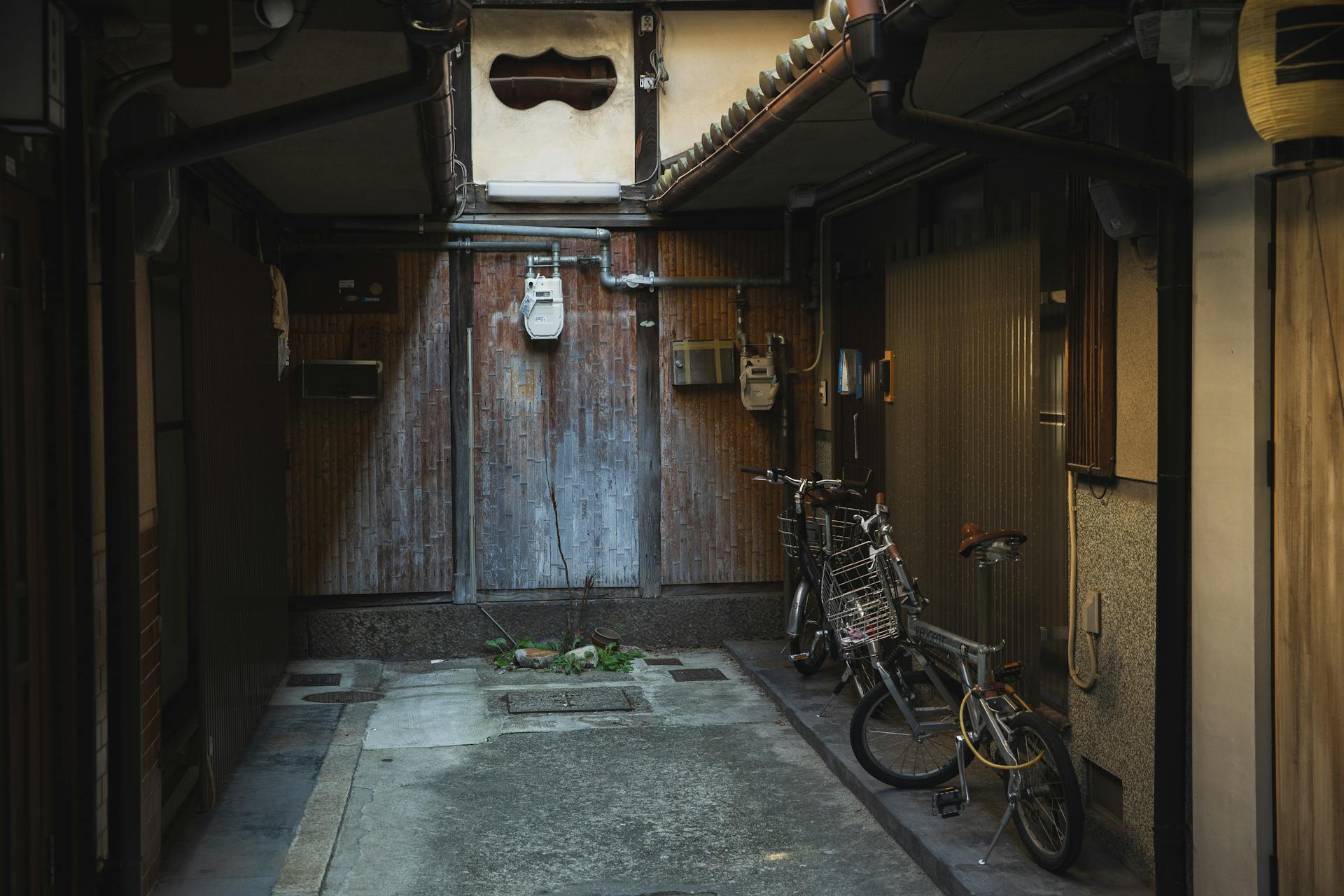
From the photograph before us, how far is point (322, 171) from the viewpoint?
7.62 meters

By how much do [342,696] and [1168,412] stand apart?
20.2 feet

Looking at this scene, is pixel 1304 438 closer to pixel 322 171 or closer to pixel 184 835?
pixel 184 835

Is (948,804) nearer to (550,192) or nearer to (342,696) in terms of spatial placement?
(342,696)

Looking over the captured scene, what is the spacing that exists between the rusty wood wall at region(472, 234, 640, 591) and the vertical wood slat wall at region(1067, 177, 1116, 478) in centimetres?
508

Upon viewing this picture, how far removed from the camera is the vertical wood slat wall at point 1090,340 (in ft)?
16.7

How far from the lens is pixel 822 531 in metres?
8.30

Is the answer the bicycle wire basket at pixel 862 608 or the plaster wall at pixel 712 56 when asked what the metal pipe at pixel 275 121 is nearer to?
the bicycle wire basket at pixel 862 608

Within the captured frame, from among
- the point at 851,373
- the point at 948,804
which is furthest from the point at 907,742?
the point at 851,373

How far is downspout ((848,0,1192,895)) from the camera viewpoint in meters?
4.44

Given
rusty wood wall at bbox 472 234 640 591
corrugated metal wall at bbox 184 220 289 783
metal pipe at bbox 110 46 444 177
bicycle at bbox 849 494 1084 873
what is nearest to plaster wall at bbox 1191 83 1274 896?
bicycle at bbox 849 494 1084 873

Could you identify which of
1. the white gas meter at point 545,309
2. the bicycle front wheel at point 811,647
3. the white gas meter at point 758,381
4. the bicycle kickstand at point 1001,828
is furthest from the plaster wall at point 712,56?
the bicycle kickstand at point 1001,828

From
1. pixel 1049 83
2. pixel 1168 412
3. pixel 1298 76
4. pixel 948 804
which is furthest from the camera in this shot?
Answer: pixel 948 804

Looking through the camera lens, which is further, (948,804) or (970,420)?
(970,420)

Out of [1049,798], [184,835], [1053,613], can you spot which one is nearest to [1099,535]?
[1053,613]
